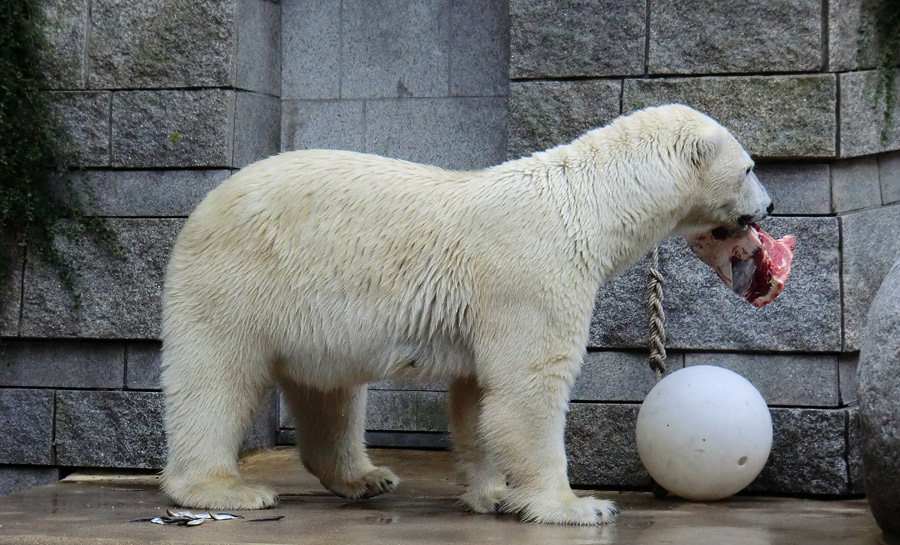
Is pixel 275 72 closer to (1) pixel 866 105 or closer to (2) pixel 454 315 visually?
(2) pixel 454 315

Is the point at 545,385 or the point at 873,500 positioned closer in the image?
the point at 873,500

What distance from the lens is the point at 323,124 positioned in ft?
23.0

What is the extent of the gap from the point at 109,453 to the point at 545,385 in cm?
309

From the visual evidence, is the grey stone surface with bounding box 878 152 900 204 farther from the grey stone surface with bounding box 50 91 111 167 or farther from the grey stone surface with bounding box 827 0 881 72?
the grey stone surface with bounding box 50 91 111 167

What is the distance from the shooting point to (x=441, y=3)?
6.83 m

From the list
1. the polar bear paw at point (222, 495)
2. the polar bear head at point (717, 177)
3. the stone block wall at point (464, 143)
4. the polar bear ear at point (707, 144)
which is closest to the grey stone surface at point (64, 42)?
the stone block wall at point (464, 143)

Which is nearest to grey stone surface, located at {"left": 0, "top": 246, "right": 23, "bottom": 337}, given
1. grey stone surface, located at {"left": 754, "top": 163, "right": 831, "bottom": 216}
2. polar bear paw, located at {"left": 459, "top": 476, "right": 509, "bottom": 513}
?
polar bear paw, located at {"left": 459, "top": 476, "right": 509, "bottom": 513}

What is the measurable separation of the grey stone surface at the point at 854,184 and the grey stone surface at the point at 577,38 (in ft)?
3.67

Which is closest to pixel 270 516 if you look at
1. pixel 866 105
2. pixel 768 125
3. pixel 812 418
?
pixel 812 418

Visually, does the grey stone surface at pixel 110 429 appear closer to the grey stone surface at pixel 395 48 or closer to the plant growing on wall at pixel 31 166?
the plant growing on wall at pixel 31 166

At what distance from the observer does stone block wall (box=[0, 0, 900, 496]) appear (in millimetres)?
5691

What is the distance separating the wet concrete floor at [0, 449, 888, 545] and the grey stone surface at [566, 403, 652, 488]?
0.12 meters

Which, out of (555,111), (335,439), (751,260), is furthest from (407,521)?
(555,111)

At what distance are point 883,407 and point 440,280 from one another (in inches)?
69.8
